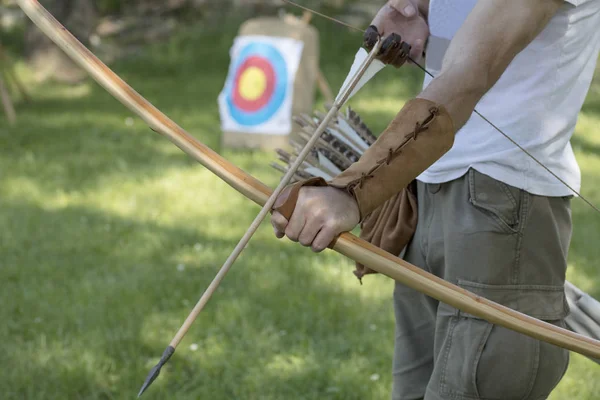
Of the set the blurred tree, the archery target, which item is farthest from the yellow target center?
the blurred tree

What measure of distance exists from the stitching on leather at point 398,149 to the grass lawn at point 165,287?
1.42m

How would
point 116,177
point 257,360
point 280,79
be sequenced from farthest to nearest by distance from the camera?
point 280,79 → point 116,177 → point 257,360

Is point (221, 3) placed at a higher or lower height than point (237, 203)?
lower

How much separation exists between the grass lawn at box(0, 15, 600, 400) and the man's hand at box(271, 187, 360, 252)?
4.66ft

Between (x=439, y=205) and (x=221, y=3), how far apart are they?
7.79 meters

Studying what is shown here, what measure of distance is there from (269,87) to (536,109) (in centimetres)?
404

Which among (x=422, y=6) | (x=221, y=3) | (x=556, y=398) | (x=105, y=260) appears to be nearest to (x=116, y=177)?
(x=105, y=260)

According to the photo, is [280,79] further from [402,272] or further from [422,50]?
[402,272]

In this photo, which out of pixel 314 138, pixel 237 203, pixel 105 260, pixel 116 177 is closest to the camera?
pixel 314 138

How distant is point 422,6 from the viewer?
164 cm

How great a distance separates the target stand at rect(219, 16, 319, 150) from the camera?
520 centimetres

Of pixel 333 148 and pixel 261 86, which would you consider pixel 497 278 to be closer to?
pixel 333 148

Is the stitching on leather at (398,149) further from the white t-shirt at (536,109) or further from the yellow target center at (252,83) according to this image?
the yellow target center at (252,83)

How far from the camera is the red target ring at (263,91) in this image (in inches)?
212
